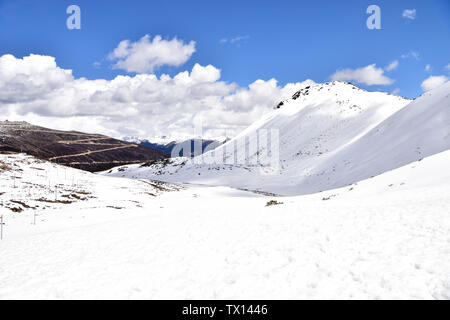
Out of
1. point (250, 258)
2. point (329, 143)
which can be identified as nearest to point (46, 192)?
point (250, 258)

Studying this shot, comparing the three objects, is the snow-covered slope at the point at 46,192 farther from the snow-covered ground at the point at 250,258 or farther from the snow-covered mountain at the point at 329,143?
the snow-covered mountain at the point at 329,143

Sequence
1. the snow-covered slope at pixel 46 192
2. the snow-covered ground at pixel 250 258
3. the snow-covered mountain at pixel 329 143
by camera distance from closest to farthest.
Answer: the snow-covered ground at pixel 250 258 < the snow-covered slope at pixel 46 192 < the snow-covered mountain at pixel 329 143

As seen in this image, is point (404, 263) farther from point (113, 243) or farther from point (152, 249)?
point (113, 243)

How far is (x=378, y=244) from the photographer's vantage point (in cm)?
936

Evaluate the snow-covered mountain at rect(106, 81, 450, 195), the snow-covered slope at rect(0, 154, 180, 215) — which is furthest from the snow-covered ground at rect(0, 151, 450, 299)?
the snow-covered mountain at rect(106, 81, 450, 195)

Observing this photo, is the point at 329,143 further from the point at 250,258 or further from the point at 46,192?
the point at 250,258

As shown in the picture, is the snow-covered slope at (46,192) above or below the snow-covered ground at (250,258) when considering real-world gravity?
above

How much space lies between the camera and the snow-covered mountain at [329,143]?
1874 inches

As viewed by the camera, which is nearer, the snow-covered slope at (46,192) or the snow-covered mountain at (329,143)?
the snow-covered slope at (46,192)

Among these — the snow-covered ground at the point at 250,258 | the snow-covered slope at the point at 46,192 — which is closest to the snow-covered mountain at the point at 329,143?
the snow-covered slope at the point at 46,192

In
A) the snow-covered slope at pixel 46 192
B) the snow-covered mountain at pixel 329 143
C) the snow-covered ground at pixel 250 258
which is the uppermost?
the snow-covered mountain at pixel 329 143

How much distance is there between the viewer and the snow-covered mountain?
156ft

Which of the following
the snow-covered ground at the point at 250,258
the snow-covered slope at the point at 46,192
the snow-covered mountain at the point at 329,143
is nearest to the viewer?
the snow-covered ground at the point at 250,258
